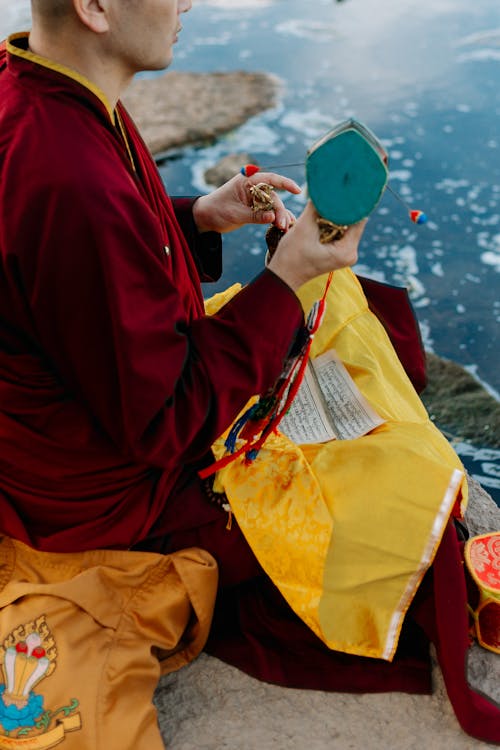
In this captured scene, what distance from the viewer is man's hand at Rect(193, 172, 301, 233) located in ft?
5.64

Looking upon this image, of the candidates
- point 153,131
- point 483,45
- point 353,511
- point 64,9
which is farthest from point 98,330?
point 483,45

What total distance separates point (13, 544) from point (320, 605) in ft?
2.15

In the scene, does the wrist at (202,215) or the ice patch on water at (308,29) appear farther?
the ice patch on water at (308,29)

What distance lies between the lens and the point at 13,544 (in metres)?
1.60

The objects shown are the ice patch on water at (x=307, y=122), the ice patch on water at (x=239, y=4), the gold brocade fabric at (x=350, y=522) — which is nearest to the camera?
the gold brocade fabric at (x=350, y=522)

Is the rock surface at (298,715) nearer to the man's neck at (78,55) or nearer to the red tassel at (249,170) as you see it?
the red tassel at (249,170)

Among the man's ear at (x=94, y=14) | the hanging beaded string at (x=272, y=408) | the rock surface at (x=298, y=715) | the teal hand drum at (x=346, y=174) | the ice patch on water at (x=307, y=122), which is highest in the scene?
the man's ear at (x=94, y=14)

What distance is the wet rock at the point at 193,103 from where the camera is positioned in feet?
16.6

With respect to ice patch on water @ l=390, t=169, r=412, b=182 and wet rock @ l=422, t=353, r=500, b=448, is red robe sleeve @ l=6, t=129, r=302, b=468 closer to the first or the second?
wet rock @ l=422, t=353, r=500, b=448

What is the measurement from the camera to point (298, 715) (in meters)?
1.55

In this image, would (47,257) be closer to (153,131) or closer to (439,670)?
(439,670)

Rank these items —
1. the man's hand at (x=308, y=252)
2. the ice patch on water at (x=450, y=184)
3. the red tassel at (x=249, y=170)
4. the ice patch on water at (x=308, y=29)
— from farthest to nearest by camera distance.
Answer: the ice patch on water at (x=308, y=29) < the ice patch on water at (x=450, y=184) < the red tassel at (x=249, y=170) < the man's hand at (x=308, y=252)

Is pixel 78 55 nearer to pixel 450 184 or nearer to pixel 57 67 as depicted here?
pixel 57 67

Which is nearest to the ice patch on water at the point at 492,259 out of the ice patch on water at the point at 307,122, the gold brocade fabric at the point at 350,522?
the ice patch on water at the point at 307,122
